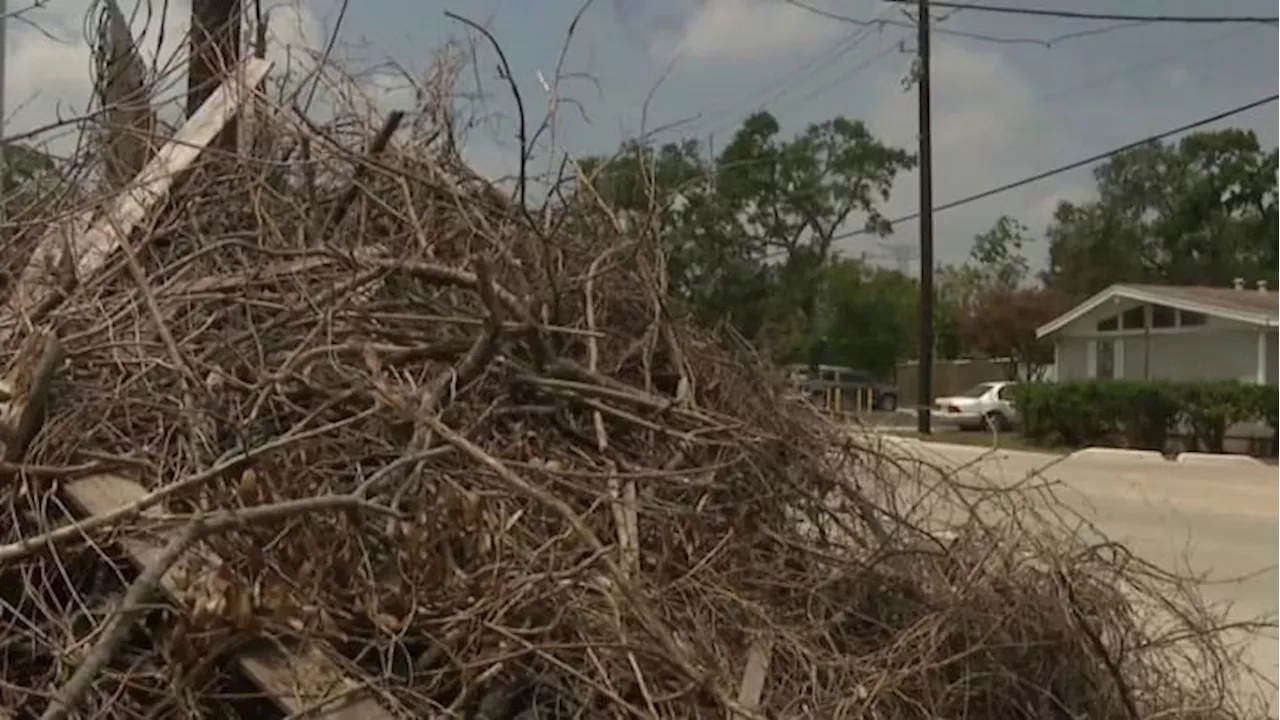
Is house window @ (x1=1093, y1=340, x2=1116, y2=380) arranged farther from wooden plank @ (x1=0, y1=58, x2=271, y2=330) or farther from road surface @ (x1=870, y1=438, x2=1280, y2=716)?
wooden plank @ (x1=0, y1=58, x2=271, y2=330)

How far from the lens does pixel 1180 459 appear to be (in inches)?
930

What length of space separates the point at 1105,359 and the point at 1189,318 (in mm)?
3267

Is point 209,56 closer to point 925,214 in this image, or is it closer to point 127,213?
point 127,213

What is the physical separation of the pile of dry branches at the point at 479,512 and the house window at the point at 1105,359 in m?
33.7

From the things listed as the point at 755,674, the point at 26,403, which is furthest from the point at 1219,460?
the point at 26,403

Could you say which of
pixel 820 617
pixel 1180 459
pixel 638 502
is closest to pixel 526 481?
pixel 638 502

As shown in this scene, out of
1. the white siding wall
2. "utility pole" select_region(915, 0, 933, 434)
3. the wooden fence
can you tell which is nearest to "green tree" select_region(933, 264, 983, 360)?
the wooden fence

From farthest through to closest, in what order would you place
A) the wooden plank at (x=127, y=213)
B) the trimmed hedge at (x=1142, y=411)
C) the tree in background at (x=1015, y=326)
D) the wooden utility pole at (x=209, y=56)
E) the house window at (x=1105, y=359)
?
1. the tree in background at (x=1015, y=326)
2. the house window at (x=1105, y=359)
3. the trimmed hedge at (x=1142, y=411)
4. the wooden utility pole at (x=209, y=56)
5. the wooden plank at (x=127, y=213)

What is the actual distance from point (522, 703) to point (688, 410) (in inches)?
42.4

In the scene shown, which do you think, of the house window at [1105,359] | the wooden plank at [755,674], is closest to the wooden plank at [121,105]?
the wooden plank at [755,674]

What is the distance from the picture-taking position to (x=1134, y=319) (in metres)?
36.6

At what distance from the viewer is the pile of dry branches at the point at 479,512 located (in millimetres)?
3359

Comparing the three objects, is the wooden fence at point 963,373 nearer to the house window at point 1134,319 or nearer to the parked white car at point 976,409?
the parked white car at point 976,409

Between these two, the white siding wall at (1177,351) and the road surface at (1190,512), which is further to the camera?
the white siding wall at (1177,351)
